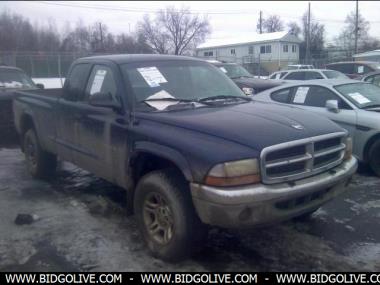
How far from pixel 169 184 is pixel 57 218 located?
78.6 inches

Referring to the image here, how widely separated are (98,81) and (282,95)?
391 cm

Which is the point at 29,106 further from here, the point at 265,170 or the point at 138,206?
the point at 265,170

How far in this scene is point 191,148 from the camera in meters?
3.33

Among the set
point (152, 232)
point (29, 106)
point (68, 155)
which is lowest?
point (152, 232)

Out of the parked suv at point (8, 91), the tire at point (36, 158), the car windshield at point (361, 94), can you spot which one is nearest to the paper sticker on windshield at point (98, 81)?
the tire at point (36, 158)

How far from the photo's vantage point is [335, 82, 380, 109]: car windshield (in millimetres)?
6555

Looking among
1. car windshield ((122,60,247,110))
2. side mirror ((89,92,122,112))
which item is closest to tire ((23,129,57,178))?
side mirror ((89,92,122,112))

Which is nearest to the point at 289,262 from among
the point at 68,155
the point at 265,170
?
the point at 265,170

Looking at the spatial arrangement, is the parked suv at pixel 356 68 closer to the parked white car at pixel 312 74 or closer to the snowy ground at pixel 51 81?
the parked white car at pixel 312 74

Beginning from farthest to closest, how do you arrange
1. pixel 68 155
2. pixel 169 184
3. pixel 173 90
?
pixel 68 155
pixel 173 90
pixel 169 184

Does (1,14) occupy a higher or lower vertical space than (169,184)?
higher

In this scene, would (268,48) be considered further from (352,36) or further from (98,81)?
(98,81)

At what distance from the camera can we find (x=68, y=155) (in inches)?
211

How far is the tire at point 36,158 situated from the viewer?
636cm
